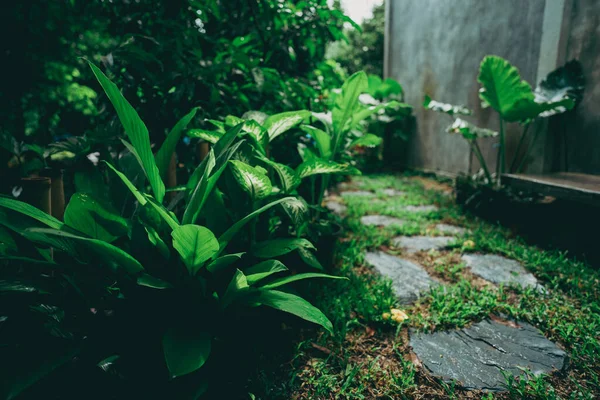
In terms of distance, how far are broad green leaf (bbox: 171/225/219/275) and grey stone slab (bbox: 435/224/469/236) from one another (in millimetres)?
2143

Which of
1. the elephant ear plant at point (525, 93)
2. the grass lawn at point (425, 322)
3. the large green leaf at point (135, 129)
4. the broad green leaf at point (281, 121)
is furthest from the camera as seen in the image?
the elephant ear plant at point (525, 93)

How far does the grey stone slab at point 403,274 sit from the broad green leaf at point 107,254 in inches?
47.2

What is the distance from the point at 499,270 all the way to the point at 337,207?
1658 mm

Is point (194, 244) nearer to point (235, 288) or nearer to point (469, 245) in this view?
point (235, 288)

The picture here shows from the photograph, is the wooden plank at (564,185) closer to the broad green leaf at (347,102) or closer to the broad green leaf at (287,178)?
the broad green leaf at (347,102)

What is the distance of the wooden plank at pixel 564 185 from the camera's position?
Result: 2.03 meters

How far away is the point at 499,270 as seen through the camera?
1.91 m

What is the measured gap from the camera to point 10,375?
2.60ft

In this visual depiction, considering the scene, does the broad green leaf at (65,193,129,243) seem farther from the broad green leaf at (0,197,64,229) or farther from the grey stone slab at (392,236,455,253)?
the grey stone slab at (392,236,455,253)

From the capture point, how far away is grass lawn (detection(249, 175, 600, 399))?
1064mm

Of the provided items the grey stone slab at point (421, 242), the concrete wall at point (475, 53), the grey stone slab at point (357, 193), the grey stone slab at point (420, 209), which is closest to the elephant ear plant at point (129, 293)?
the grey stone slab at point (421, 242)

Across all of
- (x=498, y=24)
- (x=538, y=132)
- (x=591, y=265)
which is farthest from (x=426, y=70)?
(x=591, y=265)

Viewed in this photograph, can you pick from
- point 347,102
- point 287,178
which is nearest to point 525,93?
point 347,102

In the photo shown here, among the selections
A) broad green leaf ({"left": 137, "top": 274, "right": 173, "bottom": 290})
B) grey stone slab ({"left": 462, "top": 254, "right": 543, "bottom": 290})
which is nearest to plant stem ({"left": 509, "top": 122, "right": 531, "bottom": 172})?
grey stone slab ({"left": 462, "top": 254, "right": 543, "bottom": 290})
